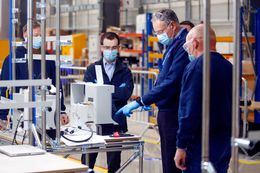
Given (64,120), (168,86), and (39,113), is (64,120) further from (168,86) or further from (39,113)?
(168,86)

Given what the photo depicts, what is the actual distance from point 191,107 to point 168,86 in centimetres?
86

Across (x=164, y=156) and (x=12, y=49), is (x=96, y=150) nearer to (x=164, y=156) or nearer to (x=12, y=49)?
(x=164, y=156)

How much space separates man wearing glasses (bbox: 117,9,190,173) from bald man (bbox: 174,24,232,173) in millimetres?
669

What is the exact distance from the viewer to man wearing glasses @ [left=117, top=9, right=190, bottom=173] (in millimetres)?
4250

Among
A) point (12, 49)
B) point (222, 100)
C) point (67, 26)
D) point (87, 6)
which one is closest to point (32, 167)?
point (222, 100)

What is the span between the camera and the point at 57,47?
407cm

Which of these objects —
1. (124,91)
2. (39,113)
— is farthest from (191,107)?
(124,91)

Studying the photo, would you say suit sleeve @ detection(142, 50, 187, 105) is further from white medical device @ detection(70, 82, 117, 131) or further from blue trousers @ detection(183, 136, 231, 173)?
blue trousers @ detection(183, 136, 231, 173)

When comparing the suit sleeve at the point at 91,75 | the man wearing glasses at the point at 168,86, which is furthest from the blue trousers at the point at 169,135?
the suit sleeve at the point at 91,75

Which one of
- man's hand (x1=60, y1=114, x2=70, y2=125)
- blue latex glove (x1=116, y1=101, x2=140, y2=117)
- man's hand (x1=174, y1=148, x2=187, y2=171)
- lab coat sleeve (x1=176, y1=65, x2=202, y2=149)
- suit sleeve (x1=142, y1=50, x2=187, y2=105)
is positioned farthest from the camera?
man's hand (x1=60, y1=114, x2=70, y2=125)

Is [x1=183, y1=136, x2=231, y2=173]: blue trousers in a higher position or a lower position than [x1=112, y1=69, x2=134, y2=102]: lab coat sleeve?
lower

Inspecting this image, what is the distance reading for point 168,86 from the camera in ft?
13.9

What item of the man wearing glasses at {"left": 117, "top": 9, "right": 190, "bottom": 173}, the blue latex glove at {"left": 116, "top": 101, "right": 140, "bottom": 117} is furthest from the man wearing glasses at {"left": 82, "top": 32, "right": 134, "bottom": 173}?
the man wearing glasses at {"left": 117, "top": 9, "right": 190, "bottom": 173}

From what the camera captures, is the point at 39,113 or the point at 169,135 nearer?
the point at 39,113
